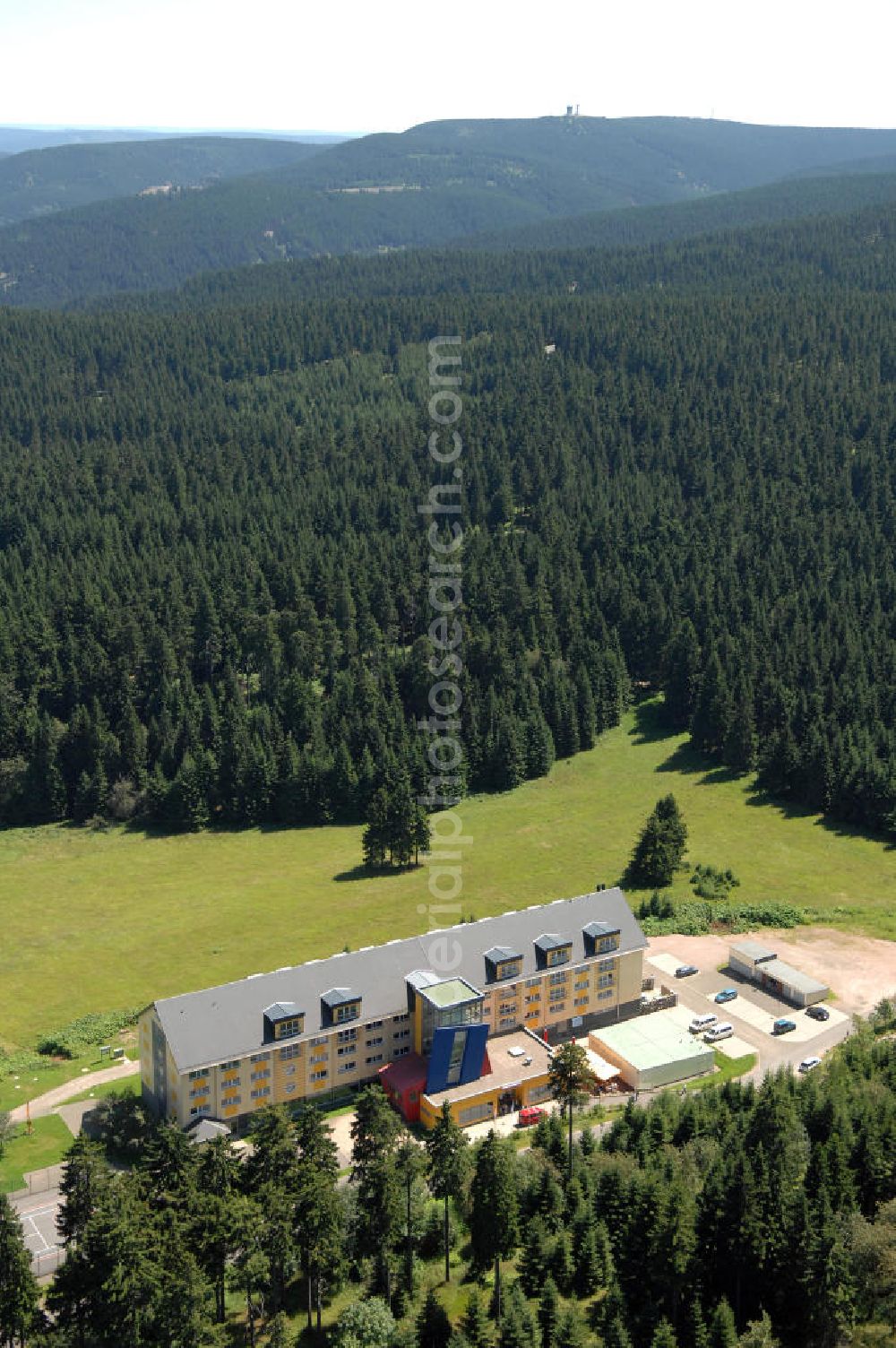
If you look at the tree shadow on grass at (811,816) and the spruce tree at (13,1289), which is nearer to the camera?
the spruce tree at (13,1289)

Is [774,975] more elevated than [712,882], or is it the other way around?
[774,975]

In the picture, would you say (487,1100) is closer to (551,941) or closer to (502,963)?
(502,963)

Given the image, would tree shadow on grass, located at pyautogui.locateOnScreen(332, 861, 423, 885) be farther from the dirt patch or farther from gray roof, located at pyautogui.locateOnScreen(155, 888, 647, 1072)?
gray roof, located at pyautogui.locateOnScreen(155, 888, 647, 1072)

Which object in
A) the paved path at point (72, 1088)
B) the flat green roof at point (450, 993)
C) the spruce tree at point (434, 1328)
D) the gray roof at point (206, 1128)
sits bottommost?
the paved path at point (72, 1088)

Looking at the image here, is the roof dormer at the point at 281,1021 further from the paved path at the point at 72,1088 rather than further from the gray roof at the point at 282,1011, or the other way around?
the paved path at the point at 72,1088

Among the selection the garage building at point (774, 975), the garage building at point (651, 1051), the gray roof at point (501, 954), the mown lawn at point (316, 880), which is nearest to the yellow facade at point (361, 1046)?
the gray roof at point (501, 954)

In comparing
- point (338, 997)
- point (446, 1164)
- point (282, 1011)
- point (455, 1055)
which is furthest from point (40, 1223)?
point (455, 1055)
